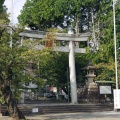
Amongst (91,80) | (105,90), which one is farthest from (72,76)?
(105,90)

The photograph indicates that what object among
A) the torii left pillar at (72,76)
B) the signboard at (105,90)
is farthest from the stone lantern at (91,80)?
the signboard at (105,90)

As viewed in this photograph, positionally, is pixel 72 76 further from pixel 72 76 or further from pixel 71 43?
pixel 71 43

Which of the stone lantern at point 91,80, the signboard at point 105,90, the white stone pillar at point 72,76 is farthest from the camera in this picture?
the stone lantern at point 91,80

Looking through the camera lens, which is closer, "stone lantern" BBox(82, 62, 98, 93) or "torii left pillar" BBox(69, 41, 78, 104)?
"torii left pillar" BBox(69, 41, 78, 104)

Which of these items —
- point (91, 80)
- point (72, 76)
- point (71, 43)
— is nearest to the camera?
point (72, 76)

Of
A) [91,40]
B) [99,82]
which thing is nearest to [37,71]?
[99,82]

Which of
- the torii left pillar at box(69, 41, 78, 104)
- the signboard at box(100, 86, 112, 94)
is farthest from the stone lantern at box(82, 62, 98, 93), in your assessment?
the signboard at box(100, 86, 112, 94)

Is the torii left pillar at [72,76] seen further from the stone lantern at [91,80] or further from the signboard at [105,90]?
the signboard at [105,90]

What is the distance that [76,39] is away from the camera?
28203 mm

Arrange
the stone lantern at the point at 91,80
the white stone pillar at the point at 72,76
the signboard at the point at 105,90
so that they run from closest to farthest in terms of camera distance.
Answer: the signboard at the point at 105,90, the white stone pillar at the point at 72,76, the stone lantern at the point at 91,80

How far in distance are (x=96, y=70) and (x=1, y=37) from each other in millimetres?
16050

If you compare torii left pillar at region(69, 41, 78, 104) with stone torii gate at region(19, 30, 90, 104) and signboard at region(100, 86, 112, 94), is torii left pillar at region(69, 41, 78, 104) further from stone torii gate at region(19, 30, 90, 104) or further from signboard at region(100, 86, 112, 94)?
signboard at region(100, 86, 112, 94)

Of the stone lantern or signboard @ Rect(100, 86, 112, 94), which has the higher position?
the stone lantern

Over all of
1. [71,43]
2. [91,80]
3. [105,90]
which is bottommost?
[105,90]
